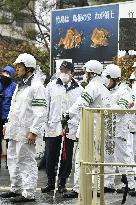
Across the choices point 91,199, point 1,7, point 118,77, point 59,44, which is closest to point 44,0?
point 1,7

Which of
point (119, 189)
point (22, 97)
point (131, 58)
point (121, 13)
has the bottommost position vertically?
point (119, 189)

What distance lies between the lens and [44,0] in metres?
31.0

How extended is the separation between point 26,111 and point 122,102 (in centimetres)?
161

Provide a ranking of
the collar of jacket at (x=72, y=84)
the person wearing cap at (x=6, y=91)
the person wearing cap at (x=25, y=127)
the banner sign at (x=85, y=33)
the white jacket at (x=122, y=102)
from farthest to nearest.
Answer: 1. the banner sign at (x=85, y=33)
2. the person wearing cap at (x=6, y=91)
3. the collar of jacket at (x=72, y=84)
4. the white jacket at (x=122, y=102)
5. the person wearing cap at (x=25, y=127)

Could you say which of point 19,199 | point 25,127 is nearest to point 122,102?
point 25,127

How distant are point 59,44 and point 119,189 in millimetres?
14876

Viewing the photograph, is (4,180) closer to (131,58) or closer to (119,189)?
(119,189)

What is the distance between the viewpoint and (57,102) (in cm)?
1073

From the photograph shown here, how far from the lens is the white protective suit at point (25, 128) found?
951 centimetres

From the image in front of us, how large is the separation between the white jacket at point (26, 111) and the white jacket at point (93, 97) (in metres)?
0.51

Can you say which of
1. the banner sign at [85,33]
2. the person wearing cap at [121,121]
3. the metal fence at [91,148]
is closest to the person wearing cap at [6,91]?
the person wearing cap at [121,121]

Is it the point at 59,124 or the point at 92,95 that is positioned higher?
the point at 92,95

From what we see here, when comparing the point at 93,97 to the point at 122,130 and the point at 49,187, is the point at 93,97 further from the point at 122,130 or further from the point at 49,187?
the point at 49,187

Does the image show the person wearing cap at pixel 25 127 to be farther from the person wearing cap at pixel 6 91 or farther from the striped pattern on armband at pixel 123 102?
the person wearing cap at pixel 6 91
